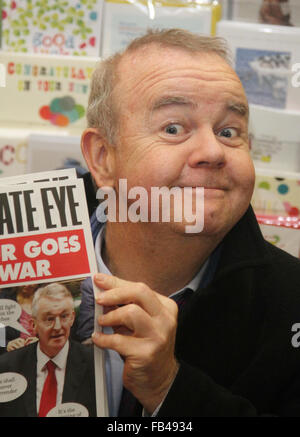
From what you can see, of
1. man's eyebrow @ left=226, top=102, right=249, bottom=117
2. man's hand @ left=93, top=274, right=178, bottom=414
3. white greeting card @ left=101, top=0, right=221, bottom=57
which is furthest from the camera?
white greeting card @ left=101, top=0, right=221, bottom=57

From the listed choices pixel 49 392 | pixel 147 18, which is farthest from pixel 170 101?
pixel 49 392

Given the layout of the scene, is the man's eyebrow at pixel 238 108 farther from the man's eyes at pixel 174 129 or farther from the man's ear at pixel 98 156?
the man's ear at pixel 98 156

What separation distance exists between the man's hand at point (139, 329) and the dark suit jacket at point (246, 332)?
0.39 feet

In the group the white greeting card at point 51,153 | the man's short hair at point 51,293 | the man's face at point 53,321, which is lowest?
the man's face at point 53,321

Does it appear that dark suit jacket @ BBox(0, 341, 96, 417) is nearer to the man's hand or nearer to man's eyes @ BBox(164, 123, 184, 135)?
the man's hand

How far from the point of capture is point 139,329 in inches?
37.7

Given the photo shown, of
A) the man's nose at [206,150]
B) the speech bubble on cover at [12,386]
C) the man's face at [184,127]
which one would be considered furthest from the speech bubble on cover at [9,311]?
the man's nose at [206,150]

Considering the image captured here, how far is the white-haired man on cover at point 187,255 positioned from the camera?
39.8 inches

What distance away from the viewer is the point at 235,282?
1132mm

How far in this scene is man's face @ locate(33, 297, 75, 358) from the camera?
39.2 inches

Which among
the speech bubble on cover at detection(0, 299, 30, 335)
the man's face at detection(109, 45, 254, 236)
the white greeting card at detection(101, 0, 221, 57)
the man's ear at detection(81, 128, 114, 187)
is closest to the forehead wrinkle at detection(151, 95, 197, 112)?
the man's face at detection(109, 45, 254, 236)

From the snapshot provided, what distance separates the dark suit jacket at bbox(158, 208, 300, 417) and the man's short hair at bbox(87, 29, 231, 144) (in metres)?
0.38
